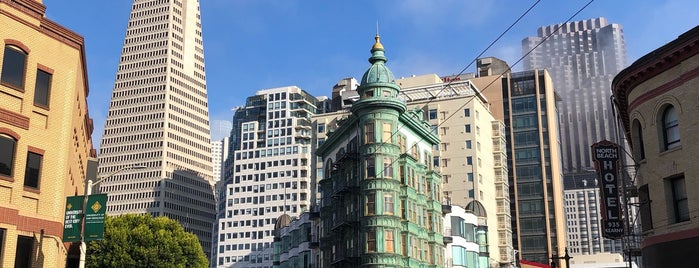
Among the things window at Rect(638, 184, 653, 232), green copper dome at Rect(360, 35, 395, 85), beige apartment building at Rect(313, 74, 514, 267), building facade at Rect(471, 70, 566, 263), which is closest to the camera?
window at Rect(638, 184, 653, 232)

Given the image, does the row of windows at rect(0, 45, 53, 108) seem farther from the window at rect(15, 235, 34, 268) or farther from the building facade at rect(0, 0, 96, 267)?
the window at rect(15, 235, 34, 268)

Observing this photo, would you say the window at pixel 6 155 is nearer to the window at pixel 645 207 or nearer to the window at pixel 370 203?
the window at pixel 645 207

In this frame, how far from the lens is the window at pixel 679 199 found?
3184 centimetres

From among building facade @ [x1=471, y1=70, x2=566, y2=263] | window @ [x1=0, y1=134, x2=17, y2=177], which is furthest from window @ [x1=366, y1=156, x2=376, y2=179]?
building facade @ [x1=471, y1=70, x2=566, y2=263]

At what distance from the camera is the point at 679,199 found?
32312 millimetres

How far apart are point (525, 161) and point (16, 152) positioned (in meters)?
128

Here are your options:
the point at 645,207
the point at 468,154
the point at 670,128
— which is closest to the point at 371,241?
the point at 645,207

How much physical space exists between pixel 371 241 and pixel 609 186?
28446 millimetres

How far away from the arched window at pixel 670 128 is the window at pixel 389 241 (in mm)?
31202

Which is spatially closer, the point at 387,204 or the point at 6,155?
the point at 6,155

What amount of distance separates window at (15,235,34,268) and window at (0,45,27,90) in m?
5.94

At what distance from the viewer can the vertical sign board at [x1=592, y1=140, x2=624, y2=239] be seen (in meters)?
35.6

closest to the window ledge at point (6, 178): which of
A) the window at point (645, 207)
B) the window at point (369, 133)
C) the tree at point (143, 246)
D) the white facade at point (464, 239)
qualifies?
the window at point (645, 207)

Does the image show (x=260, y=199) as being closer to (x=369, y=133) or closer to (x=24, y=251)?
(x=369, y=133)
